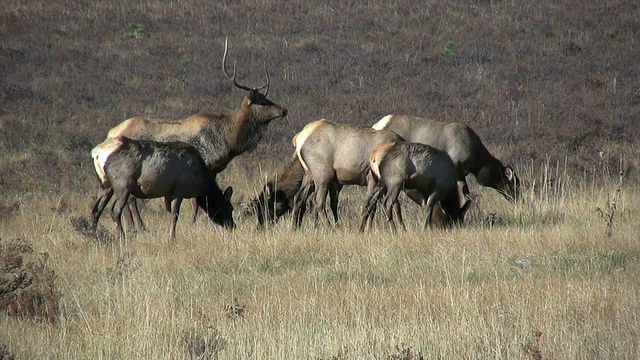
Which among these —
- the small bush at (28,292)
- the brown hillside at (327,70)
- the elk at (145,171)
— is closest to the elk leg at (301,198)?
the elk at (145,171)

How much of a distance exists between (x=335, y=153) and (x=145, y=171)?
2.68 m

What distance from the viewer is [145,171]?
1111cm

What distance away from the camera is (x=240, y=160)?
19.1 metres

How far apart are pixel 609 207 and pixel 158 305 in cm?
640

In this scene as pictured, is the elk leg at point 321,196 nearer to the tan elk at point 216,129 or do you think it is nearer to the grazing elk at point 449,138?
the grazing elk at point 449,138

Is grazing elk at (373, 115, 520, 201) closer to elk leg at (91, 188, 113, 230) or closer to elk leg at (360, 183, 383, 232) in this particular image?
elk leg at (360, 183, 383, 232)

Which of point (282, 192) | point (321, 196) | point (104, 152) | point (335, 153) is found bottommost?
point (282, 192)

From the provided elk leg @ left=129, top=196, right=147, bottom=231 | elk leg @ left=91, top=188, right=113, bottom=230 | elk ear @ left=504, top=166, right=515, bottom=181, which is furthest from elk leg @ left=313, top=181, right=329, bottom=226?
elk ear @ left=504, top=166, right=515, bottom=181

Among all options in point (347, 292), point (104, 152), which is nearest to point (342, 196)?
point (104, 152)

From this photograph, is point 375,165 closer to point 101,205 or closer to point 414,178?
point 414,178

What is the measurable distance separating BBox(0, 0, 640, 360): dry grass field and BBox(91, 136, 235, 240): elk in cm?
54

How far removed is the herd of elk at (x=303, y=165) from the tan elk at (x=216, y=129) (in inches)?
0.6

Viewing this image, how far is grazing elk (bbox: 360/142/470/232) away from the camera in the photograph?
37.8 feet

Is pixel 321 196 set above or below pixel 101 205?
below
